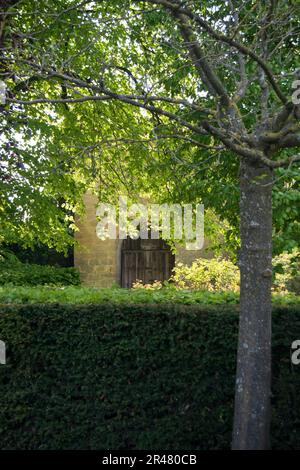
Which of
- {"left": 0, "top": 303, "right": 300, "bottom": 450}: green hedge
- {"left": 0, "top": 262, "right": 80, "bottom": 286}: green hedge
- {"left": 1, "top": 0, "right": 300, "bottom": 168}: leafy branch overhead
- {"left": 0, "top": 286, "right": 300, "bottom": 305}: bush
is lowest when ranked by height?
{"left": 0, "top": 303, "right": 300, "bottom": 450}: green hedge

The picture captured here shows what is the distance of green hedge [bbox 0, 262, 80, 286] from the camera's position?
9633mm

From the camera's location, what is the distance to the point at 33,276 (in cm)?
1058

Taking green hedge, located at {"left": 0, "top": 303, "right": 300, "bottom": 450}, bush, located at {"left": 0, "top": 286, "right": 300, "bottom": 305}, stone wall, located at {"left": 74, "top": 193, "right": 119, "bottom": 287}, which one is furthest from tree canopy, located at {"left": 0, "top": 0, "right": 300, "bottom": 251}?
stone wall, located at {"left": 74, "top": 193, "right": 119, "bottom": 287}

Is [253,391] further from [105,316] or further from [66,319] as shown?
[66,319]

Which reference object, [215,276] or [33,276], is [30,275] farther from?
[215,276]

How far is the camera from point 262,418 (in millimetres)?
4301

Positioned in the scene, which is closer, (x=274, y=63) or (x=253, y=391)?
(x=253, y=391)

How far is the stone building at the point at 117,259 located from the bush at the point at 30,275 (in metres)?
4.03

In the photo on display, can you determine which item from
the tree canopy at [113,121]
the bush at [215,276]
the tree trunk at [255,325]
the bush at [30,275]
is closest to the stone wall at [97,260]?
the bush at [30,275]

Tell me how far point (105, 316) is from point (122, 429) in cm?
100

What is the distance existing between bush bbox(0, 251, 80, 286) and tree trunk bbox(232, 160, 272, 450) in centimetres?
561

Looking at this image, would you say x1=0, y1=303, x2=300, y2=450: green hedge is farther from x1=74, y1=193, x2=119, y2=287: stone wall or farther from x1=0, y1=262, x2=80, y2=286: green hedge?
x1=74, y1=193, x2=119, y2=287: stone wall
